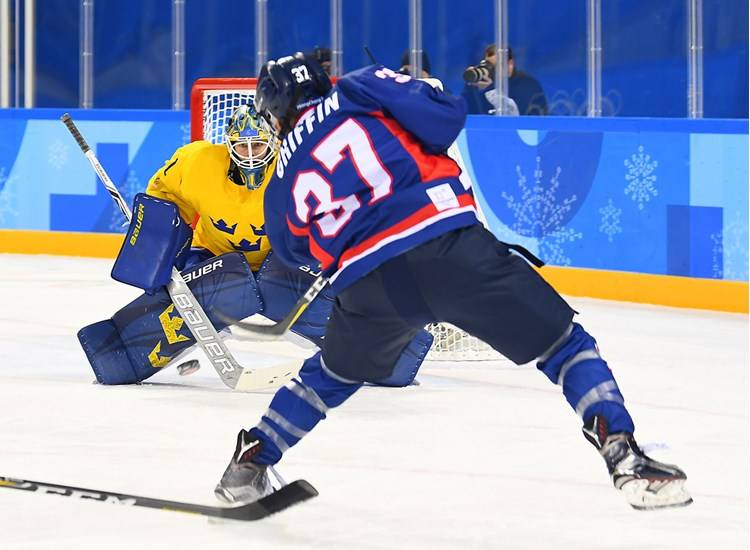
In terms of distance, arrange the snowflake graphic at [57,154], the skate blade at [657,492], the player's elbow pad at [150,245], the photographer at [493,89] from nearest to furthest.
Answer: the skate blade at [657,492]
the player's elbow pad at [150,245]
the photographer at [493,89]
the snowflake graphic at [57,154]

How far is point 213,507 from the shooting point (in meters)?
2.75

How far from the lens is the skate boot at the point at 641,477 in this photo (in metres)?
2.46

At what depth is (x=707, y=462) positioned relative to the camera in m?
3.26

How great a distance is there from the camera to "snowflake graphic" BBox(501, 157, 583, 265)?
242 inches

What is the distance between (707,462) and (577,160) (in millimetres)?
2952

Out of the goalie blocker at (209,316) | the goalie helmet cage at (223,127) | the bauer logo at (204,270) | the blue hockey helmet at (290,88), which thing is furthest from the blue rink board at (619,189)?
the blue hockey helmet at (290,88)

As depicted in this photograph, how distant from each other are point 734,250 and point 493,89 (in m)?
1.94

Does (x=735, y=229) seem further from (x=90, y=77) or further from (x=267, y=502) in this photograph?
(x=90, y=77)

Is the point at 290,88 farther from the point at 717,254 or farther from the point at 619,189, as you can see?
the point at 619,189

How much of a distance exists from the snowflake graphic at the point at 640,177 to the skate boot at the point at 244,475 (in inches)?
133

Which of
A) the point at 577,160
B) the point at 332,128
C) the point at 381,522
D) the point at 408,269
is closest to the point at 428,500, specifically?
the point at 381,522

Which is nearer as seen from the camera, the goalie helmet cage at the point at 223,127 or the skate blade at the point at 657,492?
the skate blade at the point at 657,492

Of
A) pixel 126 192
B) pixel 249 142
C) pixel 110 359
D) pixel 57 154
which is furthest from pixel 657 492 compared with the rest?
pixel 57 154

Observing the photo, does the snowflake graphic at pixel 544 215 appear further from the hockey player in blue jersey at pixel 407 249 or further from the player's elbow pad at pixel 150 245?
the hockey player in blue jersey at pixel 407 249
